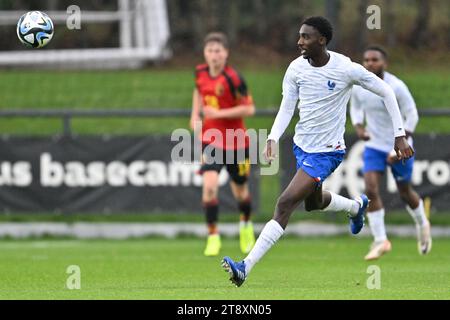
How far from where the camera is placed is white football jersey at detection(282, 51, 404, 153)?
1097 centimetres

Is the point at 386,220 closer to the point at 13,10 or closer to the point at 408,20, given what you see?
the point at 408,20

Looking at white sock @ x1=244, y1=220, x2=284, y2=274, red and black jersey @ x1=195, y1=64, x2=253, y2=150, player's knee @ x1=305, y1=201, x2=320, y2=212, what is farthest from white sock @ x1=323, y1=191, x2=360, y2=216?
red and black jersey @ x1=195, y1=64, x2=253, y2=150

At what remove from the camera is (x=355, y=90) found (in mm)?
14992

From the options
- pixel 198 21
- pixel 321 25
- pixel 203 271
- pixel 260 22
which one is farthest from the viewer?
pixel 198 21

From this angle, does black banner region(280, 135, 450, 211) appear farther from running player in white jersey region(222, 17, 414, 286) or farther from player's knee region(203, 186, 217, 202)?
running player in white jersey region(222, 17, 414, 286)

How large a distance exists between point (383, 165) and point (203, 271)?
3441 mm

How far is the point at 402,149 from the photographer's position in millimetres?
10688

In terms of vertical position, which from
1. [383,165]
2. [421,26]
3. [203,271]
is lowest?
[203,271]

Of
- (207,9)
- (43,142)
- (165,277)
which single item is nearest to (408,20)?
(207,9)

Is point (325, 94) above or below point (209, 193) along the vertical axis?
above

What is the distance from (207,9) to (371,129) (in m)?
14.8

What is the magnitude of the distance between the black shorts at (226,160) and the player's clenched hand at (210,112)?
1.32 feet

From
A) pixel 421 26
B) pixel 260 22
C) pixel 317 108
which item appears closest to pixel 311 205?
pixel 317 108

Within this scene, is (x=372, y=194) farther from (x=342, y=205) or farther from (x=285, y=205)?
(x=285, y=205)
